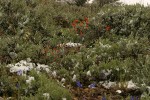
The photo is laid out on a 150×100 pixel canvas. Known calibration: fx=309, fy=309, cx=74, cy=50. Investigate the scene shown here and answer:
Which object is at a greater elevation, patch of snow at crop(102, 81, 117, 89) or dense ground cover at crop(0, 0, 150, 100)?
dense ground cover at crop(0, 0, 150, 100)

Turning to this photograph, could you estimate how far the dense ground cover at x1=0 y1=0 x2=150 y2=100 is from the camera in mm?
5785

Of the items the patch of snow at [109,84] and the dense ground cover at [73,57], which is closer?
the dense ground cover at [73,57]

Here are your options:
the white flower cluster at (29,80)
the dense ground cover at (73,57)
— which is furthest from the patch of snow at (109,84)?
the white flower cluster at (29,80)

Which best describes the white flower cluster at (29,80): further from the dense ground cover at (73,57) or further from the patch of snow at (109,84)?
the patch of snow at (109,84)

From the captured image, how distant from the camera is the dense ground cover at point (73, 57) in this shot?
19.0ft

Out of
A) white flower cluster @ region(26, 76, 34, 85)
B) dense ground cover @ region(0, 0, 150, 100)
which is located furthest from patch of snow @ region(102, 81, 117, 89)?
white flower cluster @ region(26, 76, 34, 85)

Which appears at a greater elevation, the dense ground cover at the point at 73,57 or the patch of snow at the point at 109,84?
the dense ground cover at the point at 73,57

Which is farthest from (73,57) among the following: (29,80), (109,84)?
(29,80)

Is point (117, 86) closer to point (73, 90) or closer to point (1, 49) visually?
point (73, 90)

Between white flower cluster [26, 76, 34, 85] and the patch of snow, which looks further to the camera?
the patch of snow

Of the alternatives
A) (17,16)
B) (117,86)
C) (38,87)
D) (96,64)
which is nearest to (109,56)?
(96,64)

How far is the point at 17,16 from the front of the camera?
33.7 ft

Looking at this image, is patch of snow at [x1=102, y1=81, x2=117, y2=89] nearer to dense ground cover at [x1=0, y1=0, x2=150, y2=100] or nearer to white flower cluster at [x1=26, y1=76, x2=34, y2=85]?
dense ground cover at [x1=0, y1=0, x2=150, y2=100]

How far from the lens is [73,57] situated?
24.5 feet
